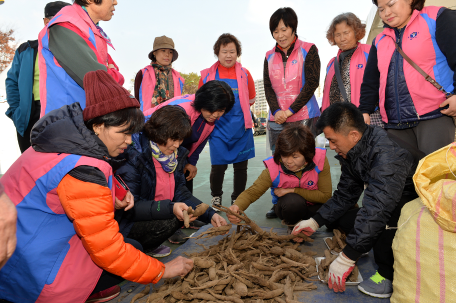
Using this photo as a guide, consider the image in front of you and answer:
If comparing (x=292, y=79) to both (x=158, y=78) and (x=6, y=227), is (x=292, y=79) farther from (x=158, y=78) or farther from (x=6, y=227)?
(x=6, y=227)

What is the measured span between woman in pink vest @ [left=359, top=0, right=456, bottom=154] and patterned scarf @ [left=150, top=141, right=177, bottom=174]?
4.98 ft

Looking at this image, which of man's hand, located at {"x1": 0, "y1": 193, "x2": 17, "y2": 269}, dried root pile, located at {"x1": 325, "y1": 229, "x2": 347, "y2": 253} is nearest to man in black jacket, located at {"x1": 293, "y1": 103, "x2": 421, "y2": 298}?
dried root pile, located at {"x1": 325, "y1": 229, "x2": 347, "y2": 253}

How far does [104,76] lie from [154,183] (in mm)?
845

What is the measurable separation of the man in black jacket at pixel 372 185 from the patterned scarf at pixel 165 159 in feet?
3.15

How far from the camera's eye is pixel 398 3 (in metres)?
1.84

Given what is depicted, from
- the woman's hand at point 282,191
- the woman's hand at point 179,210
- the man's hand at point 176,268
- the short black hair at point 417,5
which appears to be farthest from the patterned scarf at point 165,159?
the short black hair at point 417,5

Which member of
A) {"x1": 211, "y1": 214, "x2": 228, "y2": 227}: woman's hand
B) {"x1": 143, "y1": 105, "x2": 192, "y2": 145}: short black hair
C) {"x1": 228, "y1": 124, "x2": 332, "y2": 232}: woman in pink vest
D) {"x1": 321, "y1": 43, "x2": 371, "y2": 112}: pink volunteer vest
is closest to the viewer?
{"x1": 143, "y1": 105, "x2": 192, "y2": 145}: short black hair

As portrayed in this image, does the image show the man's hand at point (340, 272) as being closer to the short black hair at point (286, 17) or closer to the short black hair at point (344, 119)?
Result: the short black hair at point (344, 119)

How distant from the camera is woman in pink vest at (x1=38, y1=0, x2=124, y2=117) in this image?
1.59m

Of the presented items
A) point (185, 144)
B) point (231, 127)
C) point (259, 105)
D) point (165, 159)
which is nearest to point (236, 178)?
point (231, 127)

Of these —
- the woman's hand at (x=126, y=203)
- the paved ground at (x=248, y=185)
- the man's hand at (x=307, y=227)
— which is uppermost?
the woman's hand at (x=126, y=203)

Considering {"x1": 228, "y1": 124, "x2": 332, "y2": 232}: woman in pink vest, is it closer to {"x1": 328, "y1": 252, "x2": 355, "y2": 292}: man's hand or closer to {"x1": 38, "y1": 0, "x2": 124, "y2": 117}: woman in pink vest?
{"x1": 328, "y1": 252, "x2": 355, "y2": 292}: man's hand

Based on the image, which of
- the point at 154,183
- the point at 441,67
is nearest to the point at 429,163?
the point at 441,67

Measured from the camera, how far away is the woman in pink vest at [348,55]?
2627 millimetres
